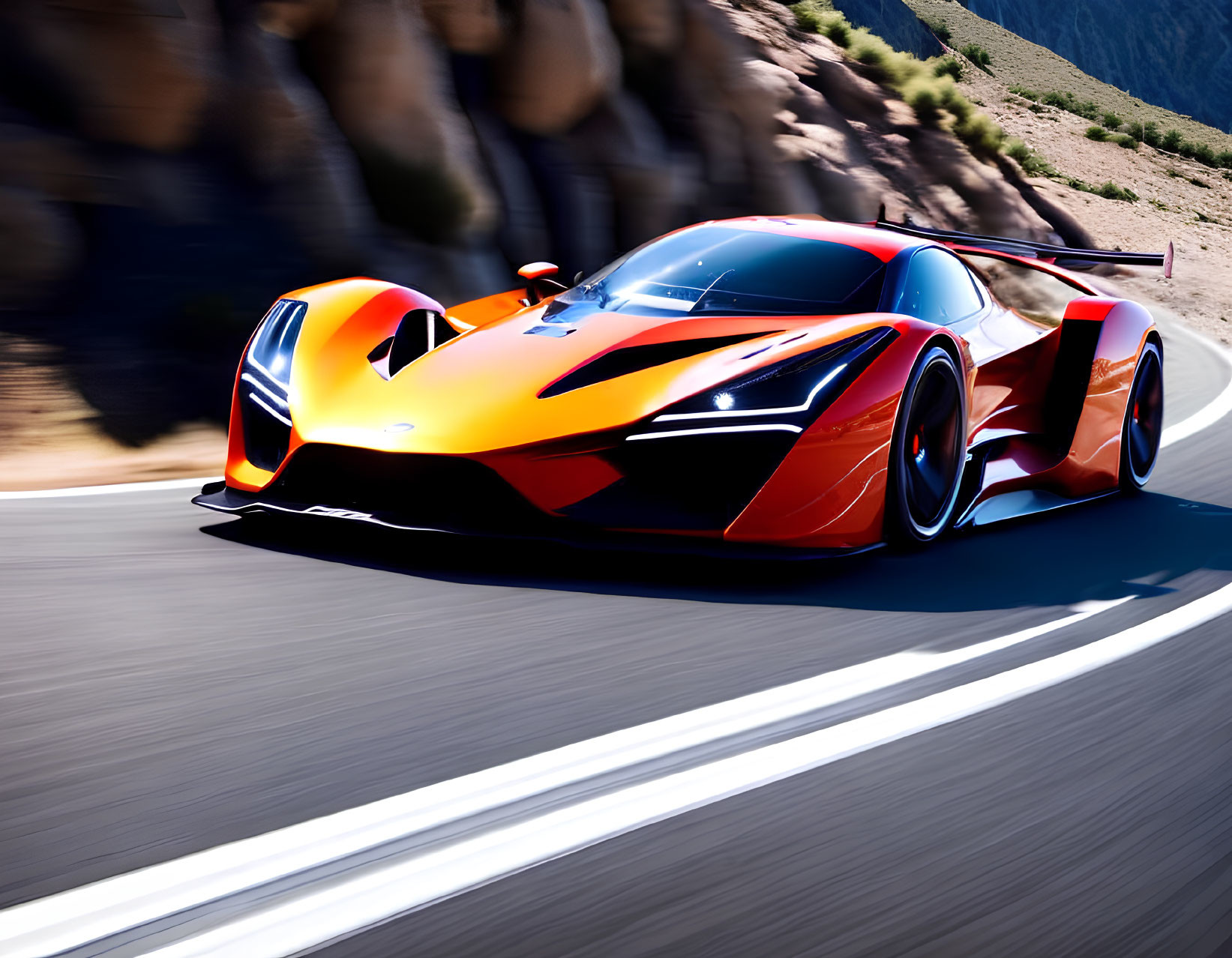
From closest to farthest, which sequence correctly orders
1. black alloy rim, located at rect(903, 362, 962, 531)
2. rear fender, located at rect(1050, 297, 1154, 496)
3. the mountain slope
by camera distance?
black alloy rim, located at rect(903, 362, 962, 531) < rear fender, located at rect(1050, 297, 1154, 496) < the mountain slope

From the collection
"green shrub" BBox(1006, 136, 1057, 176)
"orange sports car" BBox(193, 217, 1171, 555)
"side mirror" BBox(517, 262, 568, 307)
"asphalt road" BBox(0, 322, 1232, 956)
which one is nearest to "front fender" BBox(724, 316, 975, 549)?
"orange sports car" BBox(193, 217, 1171, 555)

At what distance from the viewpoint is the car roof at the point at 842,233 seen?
477cm

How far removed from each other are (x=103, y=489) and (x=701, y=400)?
2.63 metres

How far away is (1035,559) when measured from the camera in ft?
14.3

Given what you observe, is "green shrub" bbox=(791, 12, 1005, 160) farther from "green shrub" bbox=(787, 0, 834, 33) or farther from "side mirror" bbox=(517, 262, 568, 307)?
"side mirror" bbox=(517, 262, 568, 307)

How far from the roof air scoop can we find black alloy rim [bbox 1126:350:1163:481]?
9.78 ft

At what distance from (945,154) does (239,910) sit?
18416 mm

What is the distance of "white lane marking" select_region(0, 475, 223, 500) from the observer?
4.91 metres

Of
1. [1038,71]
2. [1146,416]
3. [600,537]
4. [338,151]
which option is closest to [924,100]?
[338,151]

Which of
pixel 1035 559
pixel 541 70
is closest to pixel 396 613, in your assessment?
pixel 1035 559

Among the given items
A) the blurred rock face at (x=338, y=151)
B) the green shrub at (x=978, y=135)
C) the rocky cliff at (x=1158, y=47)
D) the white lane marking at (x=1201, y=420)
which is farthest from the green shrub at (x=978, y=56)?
the white lane marking at (x=1201, y=420)

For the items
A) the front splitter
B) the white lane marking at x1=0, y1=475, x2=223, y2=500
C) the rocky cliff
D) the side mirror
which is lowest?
the rocky cliff

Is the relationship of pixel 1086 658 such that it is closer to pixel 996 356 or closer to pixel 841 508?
pixel 841 508

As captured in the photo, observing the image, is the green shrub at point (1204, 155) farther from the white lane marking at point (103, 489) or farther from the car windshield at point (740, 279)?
the white lane marking at point (103, 489)
